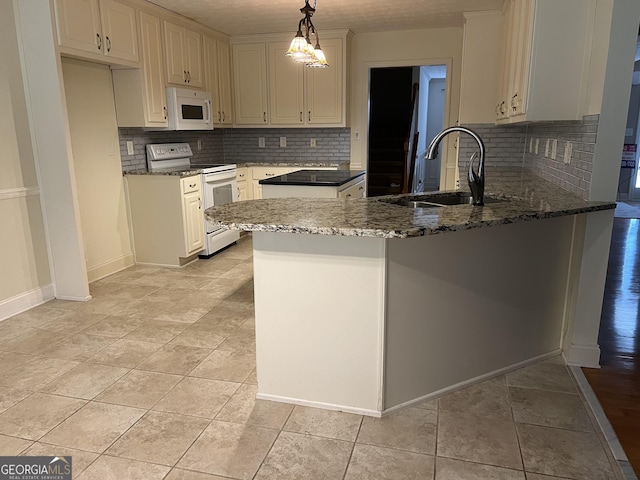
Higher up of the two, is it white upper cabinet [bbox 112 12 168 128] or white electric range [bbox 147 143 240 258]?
white upper cabinet [bbox 112 12 168 128]

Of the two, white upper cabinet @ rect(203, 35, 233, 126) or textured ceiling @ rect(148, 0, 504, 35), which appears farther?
white upper cabinet @ rect(203, 35, 233, 126)

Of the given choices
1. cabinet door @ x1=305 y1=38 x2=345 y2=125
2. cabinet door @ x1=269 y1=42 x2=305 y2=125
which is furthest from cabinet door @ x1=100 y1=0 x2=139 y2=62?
cabinet door @ x1=305 y1=38 x2=345 y2=125

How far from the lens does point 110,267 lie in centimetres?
423

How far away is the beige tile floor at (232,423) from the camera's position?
1760 millimetres

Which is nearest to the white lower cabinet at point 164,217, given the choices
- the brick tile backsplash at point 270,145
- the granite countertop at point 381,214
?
the brick tile backsplash at point 270,145

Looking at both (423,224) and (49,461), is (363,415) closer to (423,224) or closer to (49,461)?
(423,224)

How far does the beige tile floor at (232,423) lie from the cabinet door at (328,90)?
335 cm

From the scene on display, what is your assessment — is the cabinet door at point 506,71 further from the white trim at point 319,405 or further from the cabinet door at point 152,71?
the cabinet door at point 152,71

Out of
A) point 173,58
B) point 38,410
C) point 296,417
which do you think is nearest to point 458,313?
point 296,417

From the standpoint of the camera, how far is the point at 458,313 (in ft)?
7.15

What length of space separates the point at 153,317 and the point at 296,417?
1.60 metres

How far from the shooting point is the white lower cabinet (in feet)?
14.0

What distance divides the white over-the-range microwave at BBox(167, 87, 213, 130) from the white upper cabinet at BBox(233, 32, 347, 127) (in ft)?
2.60

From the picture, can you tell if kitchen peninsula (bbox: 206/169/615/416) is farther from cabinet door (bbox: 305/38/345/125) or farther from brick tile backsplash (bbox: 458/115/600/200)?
cabinet door (bbox: 305/38/345/125)
